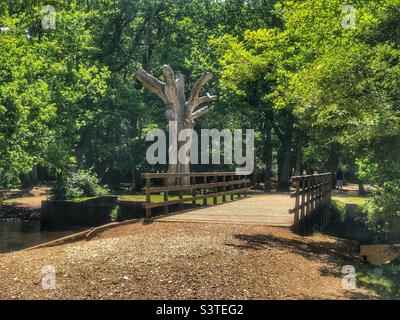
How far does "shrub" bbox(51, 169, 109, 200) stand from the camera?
21594mm

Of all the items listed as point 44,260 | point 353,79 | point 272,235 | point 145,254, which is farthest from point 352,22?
point 44,260

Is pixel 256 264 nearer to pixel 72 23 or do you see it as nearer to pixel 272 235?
pixel 272 235

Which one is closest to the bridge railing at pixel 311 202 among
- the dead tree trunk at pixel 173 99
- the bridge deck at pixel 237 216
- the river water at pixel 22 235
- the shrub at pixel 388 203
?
the bridge deck at pixel 237 216

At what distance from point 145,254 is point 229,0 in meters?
32.0

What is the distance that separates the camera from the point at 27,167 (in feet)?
60.7

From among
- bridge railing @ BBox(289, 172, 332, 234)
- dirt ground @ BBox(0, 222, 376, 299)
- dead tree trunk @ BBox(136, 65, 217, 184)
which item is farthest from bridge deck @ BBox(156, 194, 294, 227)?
dead tree trunk @ BBox(136, 65, 217, 184)

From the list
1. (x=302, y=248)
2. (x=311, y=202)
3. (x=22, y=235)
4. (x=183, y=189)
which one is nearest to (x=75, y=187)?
(x=22, y=235)

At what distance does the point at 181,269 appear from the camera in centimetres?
736

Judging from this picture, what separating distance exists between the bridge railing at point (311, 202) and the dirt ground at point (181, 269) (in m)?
2.68

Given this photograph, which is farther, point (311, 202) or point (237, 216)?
point (311, 202)

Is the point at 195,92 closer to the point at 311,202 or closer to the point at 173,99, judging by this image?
the point at 173,99

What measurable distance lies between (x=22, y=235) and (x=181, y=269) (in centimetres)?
1388

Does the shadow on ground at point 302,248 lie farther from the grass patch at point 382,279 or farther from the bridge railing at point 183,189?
the bridge railing at point 183,189

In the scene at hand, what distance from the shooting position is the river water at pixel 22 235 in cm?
1650
